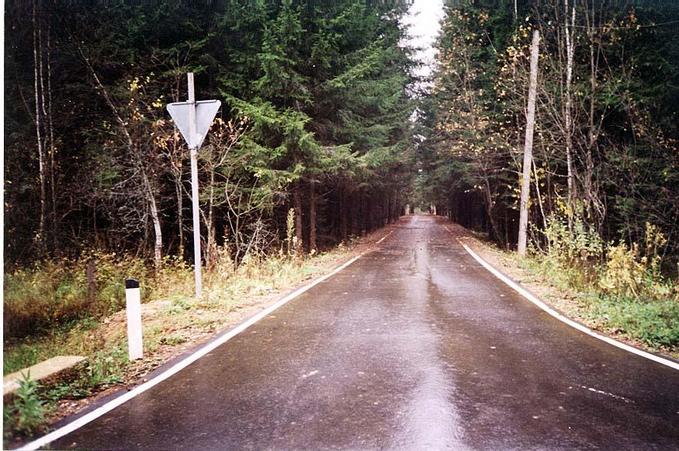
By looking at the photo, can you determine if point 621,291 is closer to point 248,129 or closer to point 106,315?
point 106,315

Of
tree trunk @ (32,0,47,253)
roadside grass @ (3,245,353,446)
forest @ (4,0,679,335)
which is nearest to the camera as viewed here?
roadside grass @ (3,245,353,446)

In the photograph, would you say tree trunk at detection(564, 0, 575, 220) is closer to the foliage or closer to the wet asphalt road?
the wet asphalt road

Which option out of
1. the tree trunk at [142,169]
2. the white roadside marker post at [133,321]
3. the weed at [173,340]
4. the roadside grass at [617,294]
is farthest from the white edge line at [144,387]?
the tree trunk at [142,169]

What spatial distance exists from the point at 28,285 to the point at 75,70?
26.2 feet

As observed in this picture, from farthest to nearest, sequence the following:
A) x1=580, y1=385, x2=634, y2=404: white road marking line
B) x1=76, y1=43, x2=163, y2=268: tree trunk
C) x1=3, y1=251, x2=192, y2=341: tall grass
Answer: x1=76, y1=43, x2=163, y2=268: tree trunk → x1=3, y1=251, x2=192, y2=341: tall grass → x1=580, y1=385, x2=634, y2=404: white road marking line

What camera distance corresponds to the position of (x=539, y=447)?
3.61 metres

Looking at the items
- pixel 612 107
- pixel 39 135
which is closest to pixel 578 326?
pixel 612 107

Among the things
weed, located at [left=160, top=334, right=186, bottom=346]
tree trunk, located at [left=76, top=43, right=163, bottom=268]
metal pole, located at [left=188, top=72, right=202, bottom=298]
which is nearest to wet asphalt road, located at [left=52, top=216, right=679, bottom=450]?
weed, located at [left=160, top=334, right=186, bottom=346]

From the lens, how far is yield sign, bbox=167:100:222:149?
8.78 metres

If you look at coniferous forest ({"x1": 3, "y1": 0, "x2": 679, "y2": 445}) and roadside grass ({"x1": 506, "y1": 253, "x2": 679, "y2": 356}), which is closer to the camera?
roadside grass ({"x1": 506, "y1": 253, "x2": 679, "y2": 356})

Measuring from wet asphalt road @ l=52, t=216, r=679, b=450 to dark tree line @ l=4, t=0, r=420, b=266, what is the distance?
6.76 meters

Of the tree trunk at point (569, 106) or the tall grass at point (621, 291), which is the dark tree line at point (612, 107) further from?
the tall grass at point (621, 291)

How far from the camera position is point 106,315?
9.83 meters

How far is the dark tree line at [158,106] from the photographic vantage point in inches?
544
